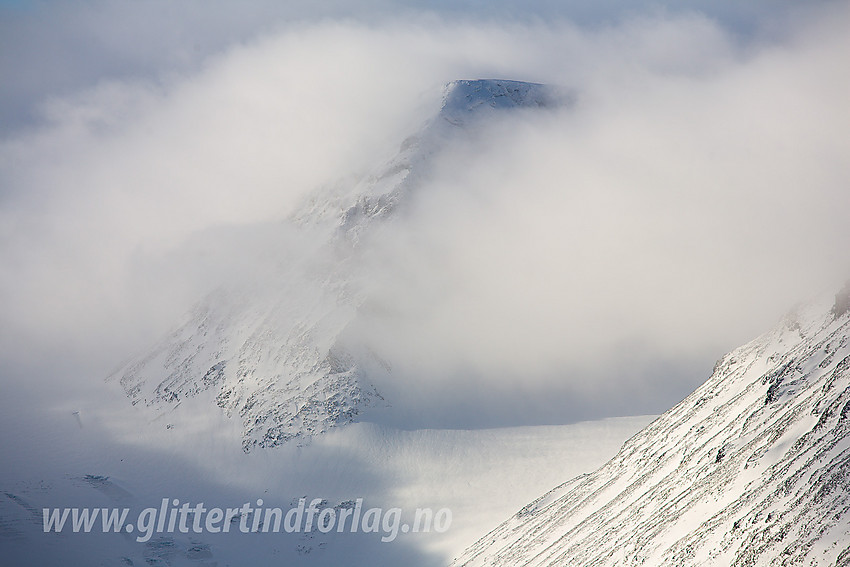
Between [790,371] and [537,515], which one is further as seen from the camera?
[537,515]

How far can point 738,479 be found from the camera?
86438 millimetres

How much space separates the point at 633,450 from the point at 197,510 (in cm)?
12605

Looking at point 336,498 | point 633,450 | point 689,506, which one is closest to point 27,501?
point 336,498

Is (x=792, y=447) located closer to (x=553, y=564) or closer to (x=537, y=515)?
(x=553, y=564)

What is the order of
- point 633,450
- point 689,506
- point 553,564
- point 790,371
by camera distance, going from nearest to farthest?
1. point 689,506
2. point 790,371
3. point 553,564
4. point 633,450

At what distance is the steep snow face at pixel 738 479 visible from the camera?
72875 millimetres

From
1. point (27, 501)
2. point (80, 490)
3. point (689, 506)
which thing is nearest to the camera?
point (689, 506)

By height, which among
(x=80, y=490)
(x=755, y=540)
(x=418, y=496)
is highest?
(x=80, y=490)

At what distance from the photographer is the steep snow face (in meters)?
72.9

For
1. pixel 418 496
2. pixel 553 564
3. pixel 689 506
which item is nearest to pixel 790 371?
pixel 689 506

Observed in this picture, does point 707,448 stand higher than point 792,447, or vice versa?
point 707,448

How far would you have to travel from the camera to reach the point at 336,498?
195125 millimetres

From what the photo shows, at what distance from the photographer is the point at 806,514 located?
2835 inches

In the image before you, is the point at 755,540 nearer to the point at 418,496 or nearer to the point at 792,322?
the point at 792,322
